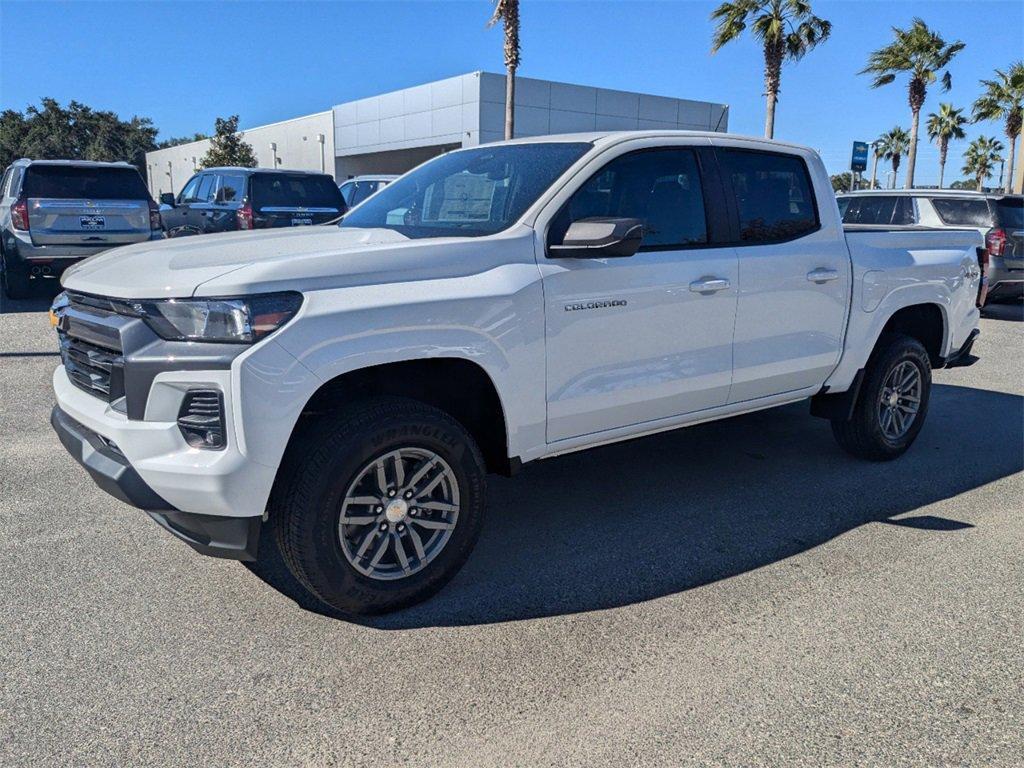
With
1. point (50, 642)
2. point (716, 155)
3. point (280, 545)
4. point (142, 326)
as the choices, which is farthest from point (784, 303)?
point (50, 642)

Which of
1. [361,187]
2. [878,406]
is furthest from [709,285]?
[361,187]

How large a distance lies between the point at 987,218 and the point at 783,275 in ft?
32.0

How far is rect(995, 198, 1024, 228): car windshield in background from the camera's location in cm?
1231

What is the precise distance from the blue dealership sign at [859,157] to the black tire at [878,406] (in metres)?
17.2

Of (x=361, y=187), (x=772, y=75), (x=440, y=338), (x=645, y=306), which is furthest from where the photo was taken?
(x=772, y=75)

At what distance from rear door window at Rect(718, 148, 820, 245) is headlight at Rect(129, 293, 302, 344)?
2.58 m

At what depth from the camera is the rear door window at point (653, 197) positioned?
3896 millimetres

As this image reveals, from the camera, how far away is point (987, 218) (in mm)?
12359

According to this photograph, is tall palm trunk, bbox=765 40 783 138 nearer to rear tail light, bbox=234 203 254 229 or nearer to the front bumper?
rear tail light, bbox=234 203 254 229

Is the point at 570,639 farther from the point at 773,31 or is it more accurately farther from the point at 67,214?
the point at 773,31

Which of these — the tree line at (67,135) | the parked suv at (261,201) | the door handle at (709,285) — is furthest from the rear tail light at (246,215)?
the tree line at (67,135)

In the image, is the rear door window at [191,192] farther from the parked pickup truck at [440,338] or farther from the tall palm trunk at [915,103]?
the tall palm trunk at [915,103]

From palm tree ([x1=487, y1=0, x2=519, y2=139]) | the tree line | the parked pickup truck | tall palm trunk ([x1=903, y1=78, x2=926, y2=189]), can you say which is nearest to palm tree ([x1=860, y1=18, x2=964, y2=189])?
tall palm trunk ([x1=903, y1=78, x2=926, y2=189])

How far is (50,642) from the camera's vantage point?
3.15 meters
